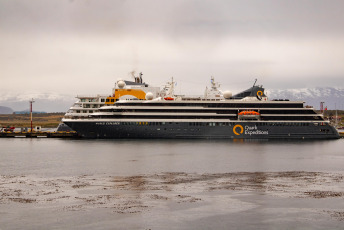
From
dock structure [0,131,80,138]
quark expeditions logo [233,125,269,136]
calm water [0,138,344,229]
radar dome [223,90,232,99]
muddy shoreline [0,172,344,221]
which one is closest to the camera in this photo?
calm water [0,138,344,229]

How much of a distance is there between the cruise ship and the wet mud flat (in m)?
50.8

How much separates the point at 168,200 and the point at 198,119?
2521 inches

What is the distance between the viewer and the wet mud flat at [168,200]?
26.2 meters

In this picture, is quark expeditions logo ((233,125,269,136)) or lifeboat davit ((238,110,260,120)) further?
quark expeditions logo ((233,125,269,136))

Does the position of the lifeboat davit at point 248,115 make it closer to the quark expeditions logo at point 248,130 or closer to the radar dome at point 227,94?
the quark expeditions logo at point 248,130

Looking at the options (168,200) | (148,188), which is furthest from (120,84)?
(168,200)

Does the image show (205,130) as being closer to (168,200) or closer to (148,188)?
(148,188)

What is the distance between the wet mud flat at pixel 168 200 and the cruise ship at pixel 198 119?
50.8 m

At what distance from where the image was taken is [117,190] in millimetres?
35219

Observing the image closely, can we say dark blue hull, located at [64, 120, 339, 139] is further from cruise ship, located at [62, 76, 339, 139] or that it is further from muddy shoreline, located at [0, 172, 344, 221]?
muddy shoreline, located at [0, 172, 344, 221]

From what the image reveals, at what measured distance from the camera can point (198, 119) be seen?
9512cm

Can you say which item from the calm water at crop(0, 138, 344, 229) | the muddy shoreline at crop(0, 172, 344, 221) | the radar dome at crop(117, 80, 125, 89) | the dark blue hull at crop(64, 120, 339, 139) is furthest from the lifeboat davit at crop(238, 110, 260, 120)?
the muddy shoreline at crop(0, 172, 344, 221)

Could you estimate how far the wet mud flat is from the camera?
86.1ft

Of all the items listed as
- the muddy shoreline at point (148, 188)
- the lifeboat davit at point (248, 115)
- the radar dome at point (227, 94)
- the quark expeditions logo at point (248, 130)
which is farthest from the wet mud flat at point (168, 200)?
the radar dome at point (227, 94)
